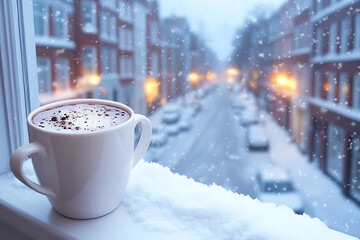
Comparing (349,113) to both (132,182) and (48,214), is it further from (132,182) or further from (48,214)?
(48,214)

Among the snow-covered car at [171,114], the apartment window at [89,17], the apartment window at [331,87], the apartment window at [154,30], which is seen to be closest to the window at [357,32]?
the apartment window at [331,87]

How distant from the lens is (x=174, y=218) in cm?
31

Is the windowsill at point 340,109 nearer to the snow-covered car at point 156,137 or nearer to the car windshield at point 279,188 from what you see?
the snow-covered car at point 156,137

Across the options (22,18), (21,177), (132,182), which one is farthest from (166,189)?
(22,18)

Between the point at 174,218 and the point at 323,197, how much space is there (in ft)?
1.65

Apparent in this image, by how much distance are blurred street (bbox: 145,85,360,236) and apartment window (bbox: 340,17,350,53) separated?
27 cm

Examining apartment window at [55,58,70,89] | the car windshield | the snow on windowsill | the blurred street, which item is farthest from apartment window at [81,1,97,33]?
the car windshield

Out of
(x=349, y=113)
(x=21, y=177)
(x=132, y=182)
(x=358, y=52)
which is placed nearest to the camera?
(x=21, y=177)

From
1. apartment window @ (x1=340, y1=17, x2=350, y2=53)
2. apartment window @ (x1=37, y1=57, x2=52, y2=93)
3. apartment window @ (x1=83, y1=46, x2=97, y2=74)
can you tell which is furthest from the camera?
apartment window @ (x1=83, y1=46, x2=97, y2=74)

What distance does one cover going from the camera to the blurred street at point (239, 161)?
44 cm

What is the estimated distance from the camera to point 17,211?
1.06ft

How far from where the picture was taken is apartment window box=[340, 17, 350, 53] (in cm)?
62

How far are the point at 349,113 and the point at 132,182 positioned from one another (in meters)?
0.60

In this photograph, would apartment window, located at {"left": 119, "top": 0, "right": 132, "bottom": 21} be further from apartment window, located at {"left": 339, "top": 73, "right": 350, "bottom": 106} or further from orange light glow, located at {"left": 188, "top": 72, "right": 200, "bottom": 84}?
apartment window, located at {"left": 339, "top": 73, "right": 350, "bottom": 106}
